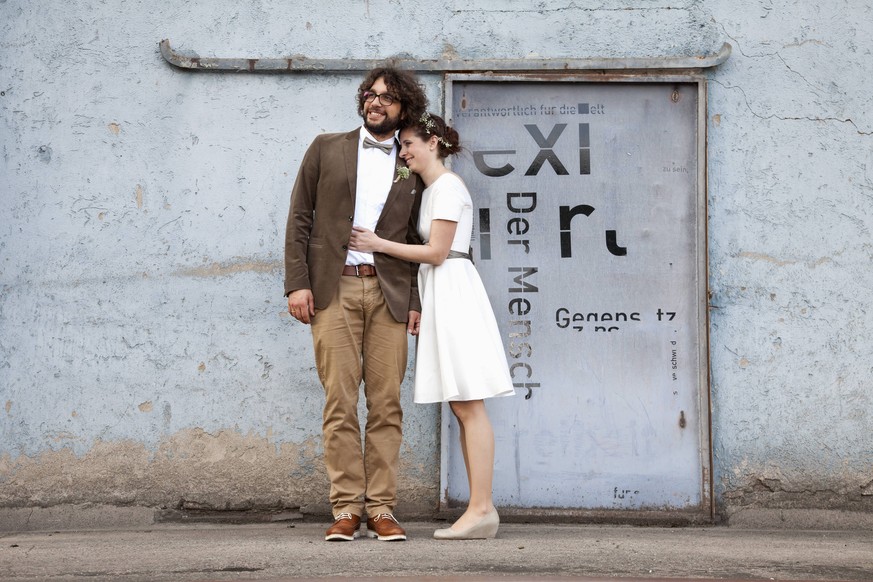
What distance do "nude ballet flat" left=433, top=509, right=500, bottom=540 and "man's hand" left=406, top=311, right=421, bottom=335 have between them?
0.92 metres

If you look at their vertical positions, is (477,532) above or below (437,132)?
below

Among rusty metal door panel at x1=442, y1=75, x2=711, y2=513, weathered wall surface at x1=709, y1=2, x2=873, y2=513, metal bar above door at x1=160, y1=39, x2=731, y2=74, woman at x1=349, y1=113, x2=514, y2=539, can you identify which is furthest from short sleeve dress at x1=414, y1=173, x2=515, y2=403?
weathered wall surface at x1=709, y1=2, x2=873, y2=513

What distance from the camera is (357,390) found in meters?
5.03

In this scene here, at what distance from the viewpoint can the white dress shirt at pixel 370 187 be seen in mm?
5039

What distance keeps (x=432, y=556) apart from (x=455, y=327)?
106 cm

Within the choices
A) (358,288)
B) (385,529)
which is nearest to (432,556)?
(385,529)

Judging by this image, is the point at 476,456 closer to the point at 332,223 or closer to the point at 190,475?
the point at 332,223

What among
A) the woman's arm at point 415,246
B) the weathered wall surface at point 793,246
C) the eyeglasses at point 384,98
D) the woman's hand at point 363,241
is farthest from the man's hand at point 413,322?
the weathered wall surface at point 793,246

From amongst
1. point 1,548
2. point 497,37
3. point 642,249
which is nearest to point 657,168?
point 642,249

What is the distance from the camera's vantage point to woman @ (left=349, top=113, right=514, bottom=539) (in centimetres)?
496

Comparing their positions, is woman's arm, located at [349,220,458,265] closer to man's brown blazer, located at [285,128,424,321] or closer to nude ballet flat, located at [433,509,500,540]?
man's brown blazer, located at [285,128,424,321]

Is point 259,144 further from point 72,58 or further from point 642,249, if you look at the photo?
point 642,249

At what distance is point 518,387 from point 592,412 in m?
0.42

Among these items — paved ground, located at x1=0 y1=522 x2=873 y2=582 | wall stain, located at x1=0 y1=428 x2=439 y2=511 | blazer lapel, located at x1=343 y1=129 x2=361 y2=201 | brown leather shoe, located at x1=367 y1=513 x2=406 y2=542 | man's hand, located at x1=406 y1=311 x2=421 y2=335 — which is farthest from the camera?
wall stain, located at x1=0 y1=428 x2=439 y2=511
